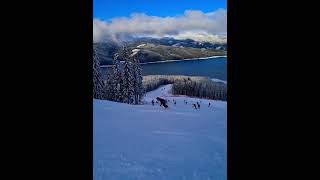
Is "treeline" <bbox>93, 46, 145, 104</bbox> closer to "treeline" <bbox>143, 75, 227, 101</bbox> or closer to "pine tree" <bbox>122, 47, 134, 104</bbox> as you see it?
"pine tree" <bbox>122, 47, 134, 104</bbox>

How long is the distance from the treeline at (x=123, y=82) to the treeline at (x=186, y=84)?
12 centimetres

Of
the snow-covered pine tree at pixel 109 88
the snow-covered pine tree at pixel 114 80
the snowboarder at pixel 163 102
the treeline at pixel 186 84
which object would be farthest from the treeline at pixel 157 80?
the snow-covered pine tree at pixel 109 88

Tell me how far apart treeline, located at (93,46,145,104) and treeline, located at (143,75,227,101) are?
123 millimetres

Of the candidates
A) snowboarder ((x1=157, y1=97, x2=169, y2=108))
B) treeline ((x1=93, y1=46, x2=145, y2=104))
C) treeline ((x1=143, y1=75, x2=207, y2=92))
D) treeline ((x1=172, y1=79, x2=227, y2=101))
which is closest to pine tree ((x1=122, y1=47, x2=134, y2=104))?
treeline ((x1=93, y1=46, x2=145, y2=104))

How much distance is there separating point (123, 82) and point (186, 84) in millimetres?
661

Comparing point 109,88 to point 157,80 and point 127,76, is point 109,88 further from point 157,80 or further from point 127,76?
point 157,80

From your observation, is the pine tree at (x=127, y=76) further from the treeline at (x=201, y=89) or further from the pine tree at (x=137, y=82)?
the treeline at (x=201, y=89)

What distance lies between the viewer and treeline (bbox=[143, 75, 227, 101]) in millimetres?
3385

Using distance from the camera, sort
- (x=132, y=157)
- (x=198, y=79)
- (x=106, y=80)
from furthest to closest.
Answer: (x=106, y=80), (x=198, y=79), (x=132, y=157)

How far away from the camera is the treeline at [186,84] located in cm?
338
